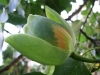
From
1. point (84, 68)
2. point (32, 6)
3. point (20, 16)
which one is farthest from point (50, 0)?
point (84, 68)

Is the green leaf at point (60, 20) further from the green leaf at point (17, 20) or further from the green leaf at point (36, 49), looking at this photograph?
the green leaf at point (17, 20)

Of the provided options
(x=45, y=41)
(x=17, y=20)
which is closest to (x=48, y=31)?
(x=45, y=41)

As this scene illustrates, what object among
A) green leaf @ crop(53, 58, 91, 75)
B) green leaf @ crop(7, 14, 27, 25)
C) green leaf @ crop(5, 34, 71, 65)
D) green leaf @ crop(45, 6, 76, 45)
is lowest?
green leaf @ crop(53, 58, 91, 75)

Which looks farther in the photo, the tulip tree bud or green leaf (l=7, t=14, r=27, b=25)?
green leaf (l=7, t=14, r=27, b=25)

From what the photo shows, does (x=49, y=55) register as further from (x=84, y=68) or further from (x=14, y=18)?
(x=14, y=18)

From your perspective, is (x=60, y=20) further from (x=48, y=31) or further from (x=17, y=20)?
(x=17, y=20)

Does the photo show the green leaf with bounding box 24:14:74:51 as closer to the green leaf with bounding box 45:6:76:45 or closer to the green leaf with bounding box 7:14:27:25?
the green leaf with bounding box 45:6:76:45

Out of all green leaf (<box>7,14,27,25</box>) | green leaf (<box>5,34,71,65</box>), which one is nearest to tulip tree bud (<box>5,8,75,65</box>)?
green leaf (<box>5,34,71,65</box>)
